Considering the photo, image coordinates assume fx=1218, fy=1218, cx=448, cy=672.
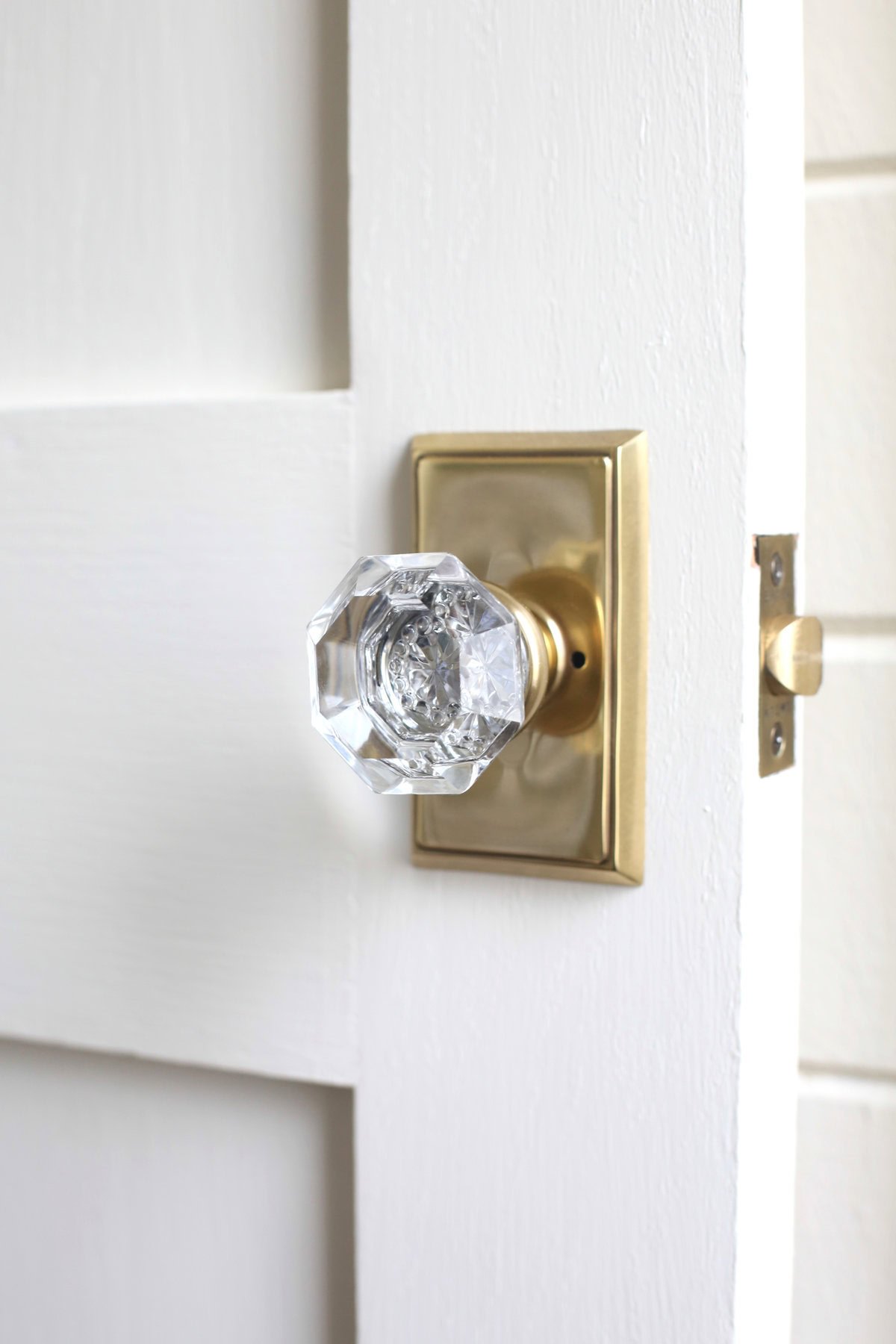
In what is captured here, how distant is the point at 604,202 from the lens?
32 centimetres

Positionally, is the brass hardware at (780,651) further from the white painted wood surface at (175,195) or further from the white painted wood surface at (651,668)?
the white painted wood surface at (175,195)

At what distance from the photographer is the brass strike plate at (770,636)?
1.07ft

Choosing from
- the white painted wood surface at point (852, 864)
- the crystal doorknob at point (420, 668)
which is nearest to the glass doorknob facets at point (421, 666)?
the crystal doorknob at point (420, 668)

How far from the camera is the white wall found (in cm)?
47

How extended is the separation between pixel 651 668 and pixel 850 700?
198 mm

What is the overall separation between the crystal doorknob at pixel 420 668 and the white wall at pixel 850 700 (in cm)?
25

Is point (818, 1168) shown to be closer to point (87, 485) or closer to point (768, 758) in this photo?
point (768, 758)

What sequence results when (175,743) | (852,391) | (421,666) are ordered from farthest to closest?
(852,391)
(175,743)
(421,666)

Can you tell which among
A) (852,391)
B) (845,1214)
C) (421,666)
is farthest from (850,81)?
(845,1214)

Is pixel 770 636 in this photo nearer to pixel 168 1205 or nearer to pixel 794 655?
pixel 794 655

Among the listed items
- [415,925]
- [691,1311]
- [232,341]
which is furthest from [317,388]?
[691,1311]

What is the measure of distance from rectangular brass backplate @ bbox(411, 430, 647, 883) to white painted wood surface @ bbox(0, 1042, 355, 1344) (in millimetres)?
111

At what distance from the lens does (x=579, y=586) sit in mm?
324

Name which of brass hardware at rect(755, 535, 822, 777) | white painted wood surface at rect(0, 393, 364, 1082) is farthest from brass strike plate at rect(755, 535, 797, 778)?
white painted wood surface at rect(0, 393, 364, 1082)
